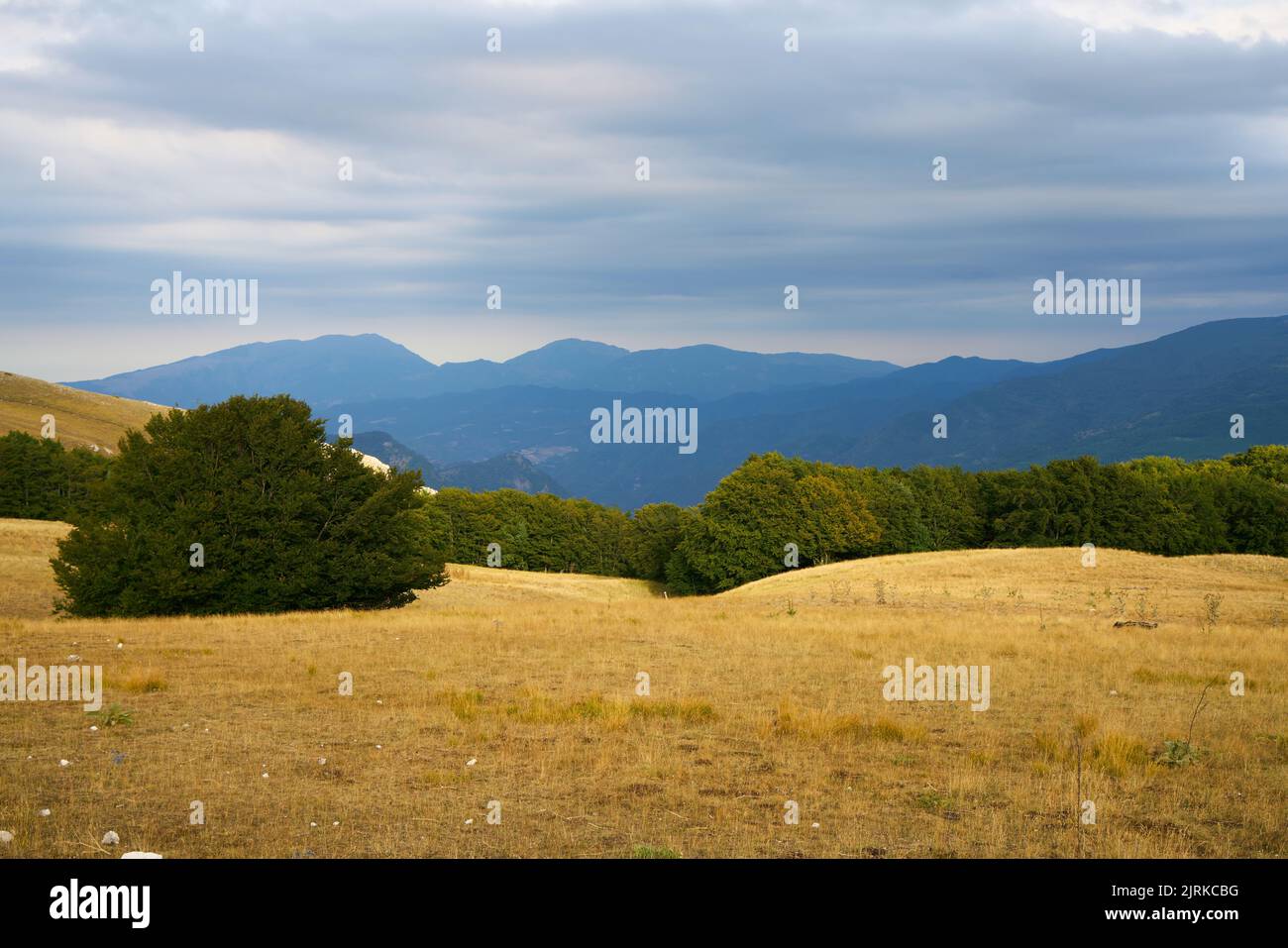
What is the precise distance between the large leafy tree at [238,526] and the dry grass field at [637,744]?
8587 millimetres

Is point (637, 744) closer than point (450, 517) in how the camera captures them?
Yes

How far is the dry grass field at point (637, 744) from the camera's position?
10.2 m

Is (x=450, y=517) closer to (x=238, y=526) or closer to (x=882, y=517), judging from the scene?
(x=882, y=517)

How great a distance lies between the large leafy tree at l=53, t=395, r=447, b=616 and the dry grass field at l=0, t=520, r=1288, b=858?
859 centimetres

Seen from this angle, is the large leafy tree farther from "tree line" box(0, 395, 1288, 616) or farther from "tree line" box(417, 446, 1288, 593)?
"tree line" box(417, 446, 1288, 593)

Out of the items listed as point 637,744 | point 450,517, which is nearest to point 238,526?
point 637,744

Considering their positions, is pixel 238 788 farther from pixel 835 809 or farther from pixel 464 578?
pixel 464 578

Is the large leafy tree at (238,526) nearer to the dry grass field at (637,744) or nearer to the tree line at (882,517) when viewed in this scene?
A: the dry grass field at (637,744)

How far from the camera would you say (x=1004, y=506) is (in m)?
109

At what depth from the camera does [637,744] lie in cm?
1431

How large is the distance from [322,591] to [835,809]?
33191mm

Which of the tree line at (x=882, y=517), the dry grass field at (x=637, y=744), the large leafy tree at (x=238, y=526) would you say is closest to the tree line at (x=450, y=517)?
the large leafy tree at (x=238, y=526)

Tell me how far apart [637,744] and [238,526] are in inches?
1151

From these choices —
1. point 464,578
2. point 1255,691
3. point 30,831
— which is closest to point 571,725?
point 30,831
